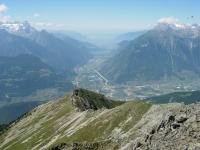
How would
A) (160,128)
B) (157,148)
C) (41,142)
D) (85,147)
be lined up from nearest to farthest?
(157,148)
(160,128)
(85,147)
(41,142)

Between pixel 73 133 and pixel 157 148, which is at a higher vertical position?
pixel 157 148

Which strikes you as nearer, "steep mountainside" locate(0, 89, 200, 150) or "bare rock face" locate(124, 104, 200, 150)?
"bare rock face" locate(124, 104, 200, 150)

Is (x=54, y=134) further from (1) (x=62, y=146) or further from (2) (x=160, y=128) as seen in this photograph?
(2) (x=160, y=128)

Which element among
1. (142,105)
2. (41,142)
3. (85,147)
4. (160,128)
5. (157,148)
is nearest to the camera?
(157,148)

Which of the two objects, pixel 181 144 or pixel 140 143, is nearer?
pixel 181 144

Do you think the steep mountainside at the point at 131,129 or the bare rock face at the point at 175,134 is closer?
the bare rock face at the point at 175,134

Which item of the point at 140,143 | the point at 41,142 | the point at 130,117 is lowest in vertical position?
the point at 41,142

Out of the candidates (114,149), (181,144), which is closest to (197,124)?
(181,144)

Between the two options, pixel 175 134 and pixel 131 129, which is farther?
pixel 131 129

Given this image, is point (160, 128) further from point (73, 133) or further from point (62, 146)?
point (73, 133)

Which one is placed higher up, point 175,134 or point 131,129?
point 175,134
